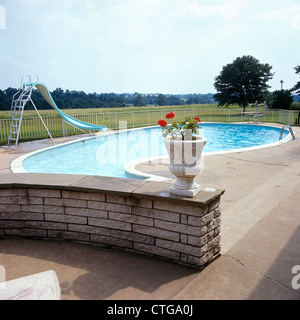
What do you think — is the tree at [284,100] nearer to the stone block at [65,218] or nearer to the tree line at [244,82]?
the tree line at [244,82]

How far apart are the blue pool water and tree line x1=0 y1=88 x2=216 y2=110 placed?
14.5m

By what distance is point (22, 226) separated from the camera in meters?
3.47

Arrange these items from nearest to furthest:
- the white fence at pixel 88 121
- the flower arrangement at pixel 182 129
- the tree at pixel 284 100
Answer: the flower arrangement at pixel 182 129 < the white fence at pixel 88 121 < the tree at pixel 284 100

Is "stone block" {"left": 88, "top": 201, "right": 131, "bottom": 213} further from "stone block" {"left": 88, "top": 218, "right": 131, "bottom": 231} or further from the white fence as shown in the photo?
the white fence

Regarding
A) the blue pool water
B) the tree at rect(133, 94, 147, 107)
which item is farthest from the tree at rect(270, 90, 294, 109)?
the tree at rect(133, 94, 147, 107)

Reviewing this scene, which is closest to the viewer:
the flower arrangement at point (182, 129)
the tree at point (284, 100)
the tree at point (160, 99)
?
the flower arrangement at point (182, 129)

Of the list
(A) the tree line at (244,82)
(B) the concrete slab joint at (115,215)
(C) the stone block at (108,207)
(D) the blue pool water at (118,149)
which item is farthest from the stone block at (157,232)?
(A) the tree line at (244,82)

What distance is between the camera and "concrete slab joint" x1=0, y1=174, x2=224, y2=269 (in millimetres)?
2791

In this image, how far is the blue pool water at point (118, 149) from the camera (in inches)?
371

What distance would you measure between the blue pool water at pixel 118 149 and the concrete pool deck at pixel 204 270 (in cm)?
420

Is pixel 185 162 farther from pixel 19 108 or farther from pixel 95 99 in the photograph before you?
pixel 95 99

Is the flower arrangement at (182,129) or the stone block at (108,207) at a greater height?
the flower arrangement at (182,129)
